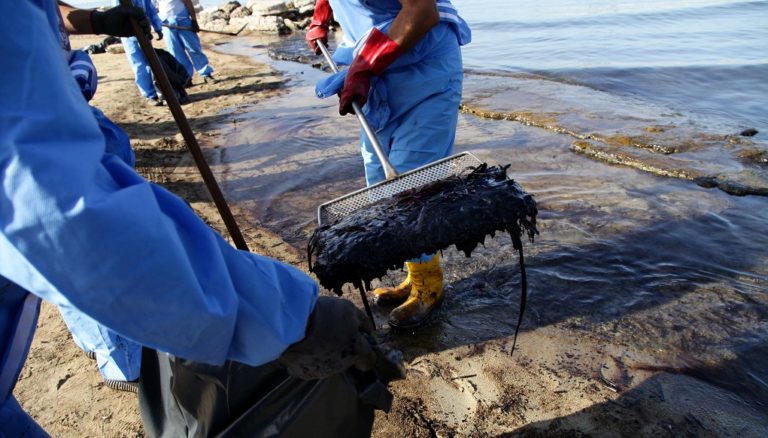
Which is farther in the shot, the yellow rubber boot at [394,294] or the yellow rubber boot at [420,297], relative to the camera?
the yellow rubber boot at [394,294]

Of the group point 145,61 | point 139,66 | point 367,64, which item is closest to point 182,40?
point 145,61

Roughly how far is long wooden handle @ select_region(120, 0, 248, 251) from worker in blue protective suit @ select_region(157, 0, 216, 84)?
751cm

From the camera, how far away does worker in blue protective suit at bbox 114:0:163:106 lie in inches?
310

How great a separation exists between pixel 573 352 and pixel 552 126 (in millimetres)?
Result: 4114

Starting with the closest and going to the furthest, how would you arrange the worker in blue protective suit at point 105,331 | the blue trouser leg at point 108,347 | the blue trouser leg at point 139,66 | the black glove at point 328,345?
the black glove at point 328,345 → the worker in blue protective suit at point 105,331 → the blue trouser leg at point 108,347 → the blue trouser leg at point 139,66

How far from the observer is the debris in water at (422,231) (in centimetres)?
206

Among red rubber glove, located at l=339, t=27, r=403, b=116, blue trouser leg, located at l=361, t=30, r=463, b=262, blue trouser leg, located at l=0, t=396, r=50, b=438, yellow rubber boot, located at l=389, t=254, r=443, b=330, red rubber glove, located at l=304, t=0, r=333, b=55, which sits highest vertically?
red rubber glove, located at l=304, t=0, r=333, b=55

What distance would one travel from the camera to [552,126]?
6.14 metres

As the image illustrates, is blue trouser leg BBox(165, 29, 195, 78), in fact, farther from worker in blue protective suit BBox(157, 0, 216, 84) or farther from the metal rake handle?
Answer: the metal rake handle

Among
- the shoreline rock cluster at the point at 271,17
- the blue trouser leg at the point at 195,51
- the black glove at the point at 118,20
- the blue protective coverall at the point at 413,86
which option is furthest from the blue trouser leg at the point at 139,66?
the shoreline rock cluster at the point at 271,17

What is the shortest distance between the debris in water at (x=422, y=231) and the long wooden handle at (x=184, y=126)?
0.48m

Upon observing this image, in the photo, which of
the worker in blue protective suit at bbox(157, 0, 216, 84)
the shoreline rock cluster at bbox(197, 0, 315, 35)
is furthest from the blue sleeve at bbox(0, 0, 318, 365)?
the shoreline rock cluster at bbox(197, 0, 315, 35)

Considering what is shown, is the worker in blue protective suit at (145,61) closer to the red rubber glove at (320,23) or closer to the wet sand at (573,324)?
the wet sand at (573,324)

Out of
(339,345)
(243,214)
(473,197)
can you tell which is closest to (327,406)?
(339,345)
